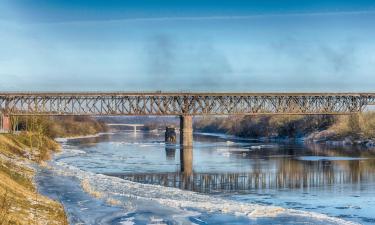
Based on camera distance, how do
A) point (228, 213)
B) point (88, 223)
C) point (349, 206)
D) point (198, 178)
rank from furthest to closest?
1. point (198, 178)
2. point (349, 206)
3. point (228, 213)
4. point (88, 223)

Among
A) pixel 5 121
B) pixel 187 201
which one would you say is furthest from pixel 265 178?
pixel 5 121

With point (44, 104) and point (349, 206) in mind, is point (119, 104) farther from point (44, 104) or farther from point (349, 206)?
point (349, 206)

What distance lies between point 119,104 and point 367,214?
88.6 meters

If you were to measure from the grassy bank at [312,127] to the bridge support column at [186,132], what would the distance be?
3193cm

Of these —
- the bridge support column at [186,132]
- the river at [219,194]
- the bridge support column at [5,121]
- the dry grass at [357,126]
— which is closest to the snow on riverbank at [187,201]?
the river at [219,194]

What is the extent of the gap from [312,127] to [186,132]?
43726 millimetres

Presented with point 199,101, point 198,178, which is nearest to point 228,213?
point 198,178

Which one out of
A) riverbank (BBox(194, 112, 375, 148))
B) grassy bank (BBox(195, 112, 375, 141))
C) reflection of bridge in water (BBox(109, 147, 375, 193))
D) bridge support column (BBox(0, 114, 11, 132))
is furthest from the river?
grassy bank (BBox(195, 112, 375, 141))

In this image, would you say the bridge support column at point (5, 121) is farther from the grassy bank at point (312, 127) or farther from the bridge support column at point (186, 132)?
the grassy bank at point (312, 127)

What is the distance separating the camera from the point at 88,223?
21.5m

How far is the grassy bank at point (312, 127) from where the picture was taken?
355ft

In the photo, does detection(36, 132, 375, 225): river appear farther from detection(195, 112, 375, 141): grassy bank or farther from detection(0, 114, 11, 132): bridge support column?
detection(195, 112, 375, 141): grassy bank

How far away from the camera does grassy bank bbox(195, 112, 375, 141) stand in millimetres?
108188

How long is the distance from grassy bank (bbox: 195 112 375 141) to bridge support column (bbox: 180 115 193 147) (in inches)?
1257
